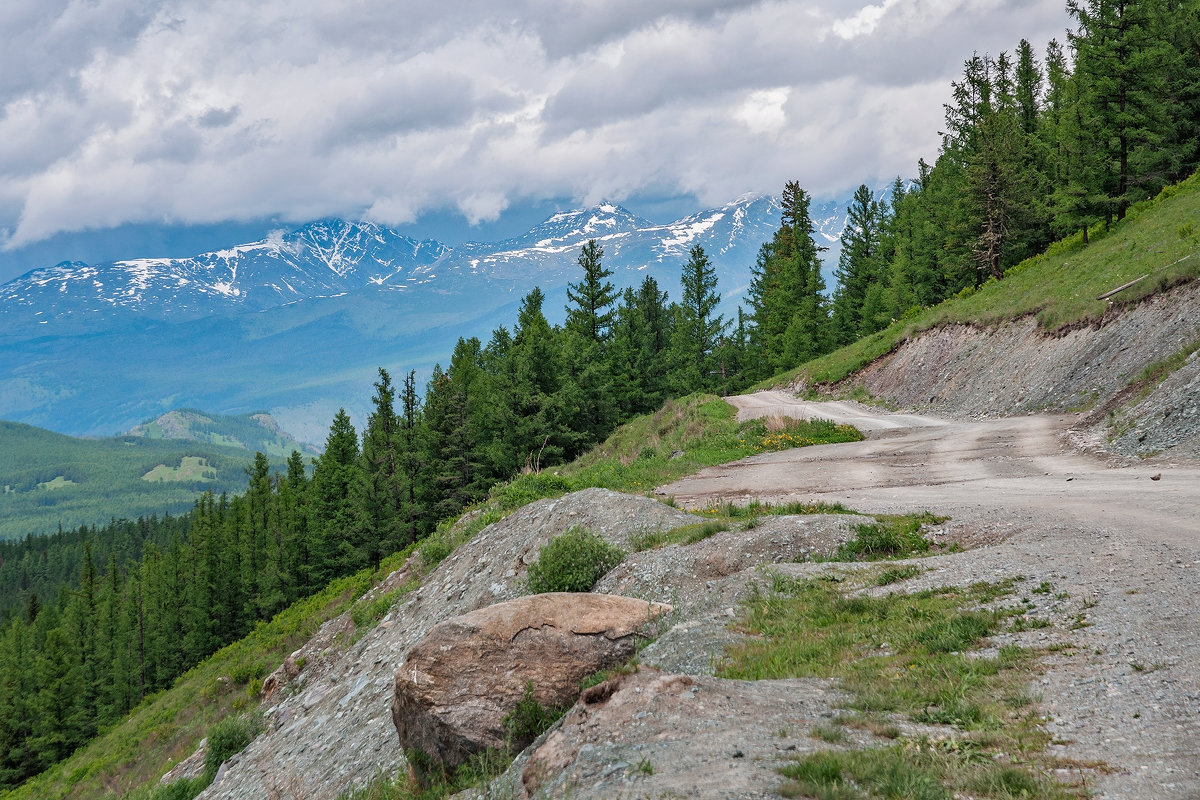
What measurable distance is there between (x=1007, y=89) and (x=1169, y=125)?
24747 millimetres

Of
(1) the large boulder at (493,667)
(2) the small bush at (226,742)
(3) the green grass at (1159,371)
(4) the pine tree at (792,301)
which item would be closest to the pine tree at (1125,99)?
(3) the green grass at (1159,371)

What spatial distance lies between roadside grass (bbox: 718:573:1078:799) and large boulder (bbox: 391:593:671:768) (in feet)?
5.95

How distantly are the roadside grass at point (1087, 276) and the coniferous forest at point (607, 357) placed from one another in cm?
273

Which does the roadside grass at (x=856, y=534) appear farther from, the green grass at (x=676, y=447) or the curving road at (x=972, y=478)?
the green grass at (x=676, y=447)

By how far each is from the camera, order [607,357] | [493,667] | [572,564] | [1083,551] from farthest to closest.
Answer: [607,357] → [572,564] → [1083,551] → [493,667]

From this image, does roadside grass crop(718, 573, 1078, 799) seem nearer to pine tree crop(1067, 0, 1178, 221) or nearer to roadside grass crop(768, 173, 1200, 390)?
roadside grass crop(768, 173, 1200, 390)

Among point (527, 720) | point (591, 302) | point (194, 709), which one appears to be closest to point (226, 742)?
point (527, 720)

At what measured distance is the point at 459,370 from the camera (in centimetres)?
5691

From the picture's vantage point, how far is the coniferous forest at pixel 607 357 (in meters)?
37.8

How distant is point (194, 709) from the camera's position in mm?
34531

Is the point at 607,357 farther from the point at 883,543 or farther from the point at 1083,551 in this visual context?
the point at 1083,551

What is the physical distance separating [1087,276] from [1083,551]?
25453mm

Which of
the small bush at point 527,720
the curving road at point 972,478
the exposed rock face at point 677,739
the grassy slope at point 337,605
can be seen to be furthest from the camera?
the grassy slope at point 337,605

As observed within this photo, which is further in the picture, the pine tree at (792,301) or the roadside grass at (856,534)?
the pine tree at (792,301)
